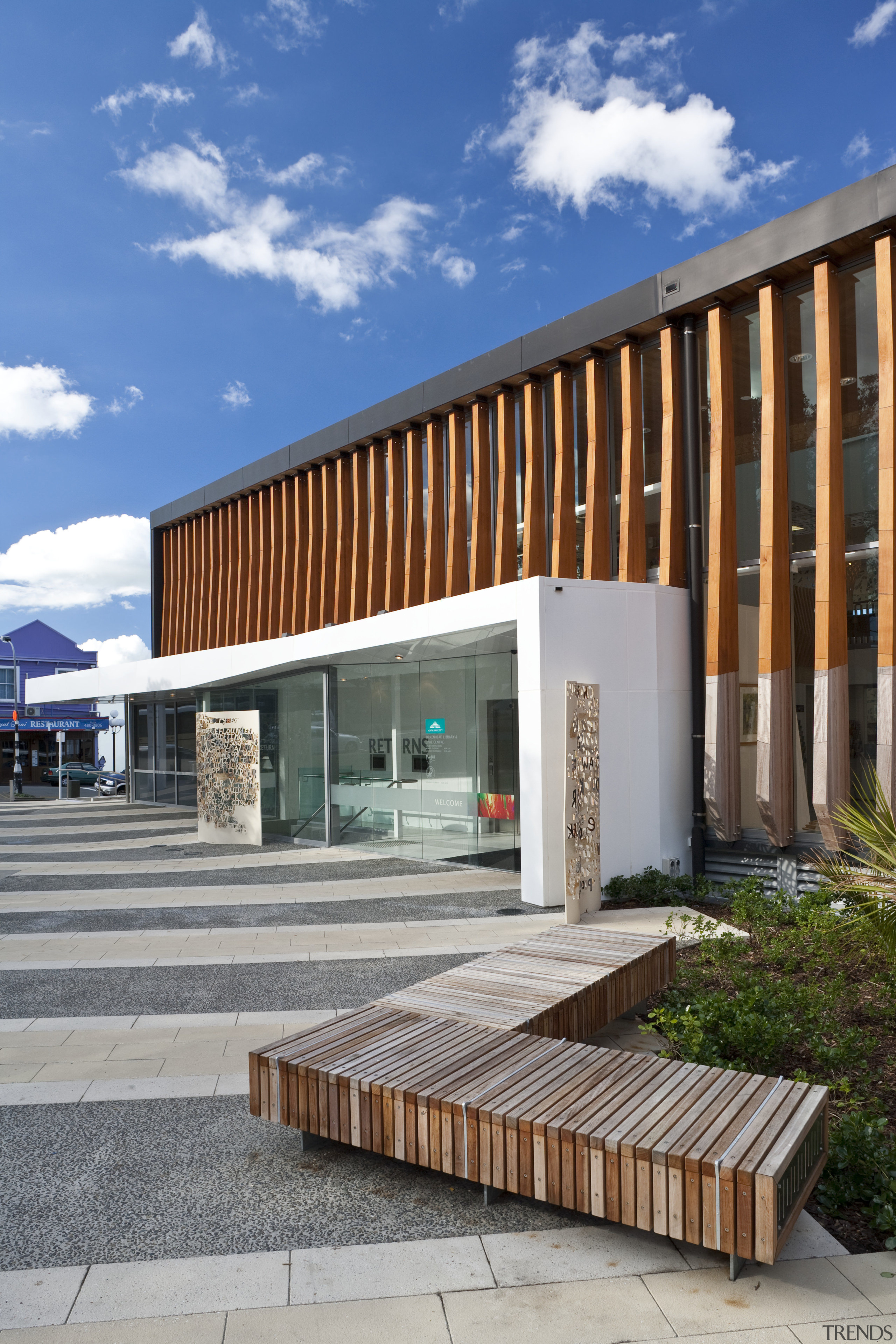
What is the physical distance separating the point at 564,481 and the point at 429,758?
16.6ft

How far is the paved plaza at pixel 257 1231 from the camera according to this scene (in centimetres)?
343

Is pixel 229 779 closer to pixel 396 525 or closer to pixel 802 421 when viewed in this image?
pixel 396 525

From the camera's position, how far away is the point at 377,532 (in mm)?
19766

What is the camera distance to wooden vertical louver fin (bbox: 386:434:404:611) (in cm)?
1911

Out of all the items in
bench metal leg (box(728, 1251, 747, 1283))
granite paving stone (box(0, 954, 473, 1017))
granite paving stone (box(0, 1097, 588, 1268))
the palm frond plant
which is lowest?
granite paving stone (box(0, 954, 473, 1017))

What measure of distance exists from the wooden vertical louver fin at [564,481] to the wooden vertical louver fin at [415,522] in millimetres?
3822

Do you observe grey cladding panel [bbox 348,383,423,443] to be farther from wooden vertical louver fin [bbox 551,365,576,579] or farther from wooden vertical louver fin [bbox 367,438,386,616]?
wooden vertical louver fin [bbox 551,365,576,579]

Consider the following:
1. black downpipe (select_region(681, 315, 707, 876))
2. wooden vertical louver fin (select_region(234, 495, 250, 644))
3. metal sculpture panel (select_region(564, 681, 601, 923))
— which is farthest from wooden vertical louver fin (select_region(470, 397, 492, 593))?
wooden vertical louver fin (select_region(234, 495, 250, 644))

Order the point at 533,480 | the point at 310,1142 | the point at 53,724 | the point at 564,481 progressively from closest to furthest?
the point at 310,1142, the point at 564,481, the point at 533,480, the point at 53,724

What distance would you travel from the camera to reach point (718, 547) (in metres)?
12.4

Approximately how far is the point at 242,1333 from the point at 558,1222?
146cm

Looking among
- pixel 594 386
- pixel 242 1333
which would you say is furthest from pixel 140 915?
pixel 594 386

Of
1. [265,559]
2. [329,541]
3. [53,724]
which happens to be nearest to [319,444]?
[329,541]

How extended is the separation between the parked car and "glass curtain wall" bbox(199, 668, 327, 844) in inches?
1078
